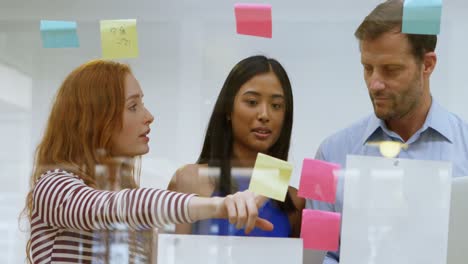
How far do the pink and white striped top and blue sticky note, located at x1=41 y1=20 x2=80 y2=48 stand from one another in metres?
0.32

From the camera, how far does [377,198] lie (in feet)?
5.41

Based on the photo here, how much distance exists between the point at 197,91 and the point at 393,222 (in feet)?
1.84

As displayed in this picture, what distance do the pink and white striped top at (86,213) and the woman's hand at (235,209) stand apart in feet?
0.12

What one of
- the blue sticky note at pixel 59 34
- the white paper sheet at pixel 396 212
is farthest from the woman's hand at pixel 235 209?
the blue sticky note at pixel 59 34

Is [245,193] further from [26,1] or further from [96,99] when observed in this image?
[26,1]

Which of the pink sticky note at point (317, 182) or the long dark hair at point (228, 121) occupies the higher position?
the long dark hair at point (228, 121)

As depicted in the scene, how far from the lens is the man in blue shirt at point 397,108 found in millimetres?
1644

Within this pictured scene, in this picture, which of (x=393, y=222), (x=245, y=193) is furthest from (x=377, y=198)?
(x=245, y=193)

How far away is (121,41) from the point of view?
1.69m

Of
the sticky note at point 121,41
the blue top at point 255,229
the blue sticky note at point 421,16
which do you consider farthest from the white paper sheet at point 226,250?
the blue sticky note at point 421,16

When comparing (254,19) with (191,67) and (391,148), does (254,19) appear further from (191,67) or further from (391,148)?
(391,148)

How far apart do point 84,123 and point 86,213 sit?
0.22 meters

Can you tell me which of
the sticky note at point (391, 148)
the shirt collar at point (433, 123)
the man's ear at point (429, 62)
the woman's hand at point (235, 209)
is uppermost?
the man's ear at point (429, 62)

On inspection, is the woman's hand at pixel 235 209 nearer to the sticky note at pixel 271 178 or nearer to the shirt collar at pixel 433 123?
the sticky note at pixel 271 178
